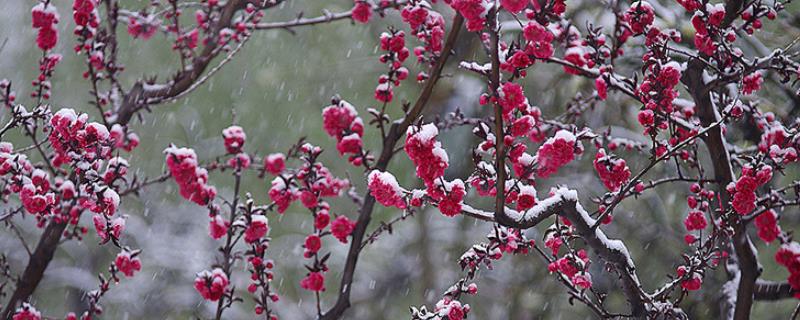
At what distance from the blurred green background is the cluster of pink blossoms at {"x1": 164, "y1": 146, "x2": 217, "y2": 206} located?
10.7 ft

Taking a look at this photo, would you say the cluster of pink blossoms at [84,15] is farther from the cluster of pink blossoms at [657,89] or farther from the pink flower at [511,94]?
the cluster of pink blossoms at [657,89]

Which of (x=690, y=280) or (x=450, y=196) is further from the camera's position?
(x=690, y=280)

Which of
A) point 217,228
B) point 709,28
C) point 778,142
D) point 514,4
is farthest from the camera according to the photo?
point 217,228

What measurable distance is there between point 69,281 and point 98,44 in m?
4.64

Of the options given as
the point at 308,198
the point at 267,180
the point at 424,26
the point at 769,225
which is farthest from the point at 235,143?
the point at 267,180

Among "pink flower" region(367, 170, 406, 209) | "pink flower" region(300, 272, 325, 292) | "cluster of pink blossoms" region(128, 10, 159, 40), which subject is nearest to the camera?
"pink flower" region(367, 170, 406, 209)

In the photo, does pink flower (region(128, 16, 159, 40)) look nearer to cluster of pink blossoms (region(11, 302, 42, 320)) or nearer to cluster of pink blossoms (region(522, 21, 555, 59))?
cluster of pink blossoms (region(11, 302, 42, 320))

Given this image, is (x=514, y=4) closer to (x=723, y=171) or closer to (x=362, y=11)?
(x=723, y=171)

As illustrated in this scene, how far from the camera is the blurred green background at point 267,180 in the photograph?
6.14 meters

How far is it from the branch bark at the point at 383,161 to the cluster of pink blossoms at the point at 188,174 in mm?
516

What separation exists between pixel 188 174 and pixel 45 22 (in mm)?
846

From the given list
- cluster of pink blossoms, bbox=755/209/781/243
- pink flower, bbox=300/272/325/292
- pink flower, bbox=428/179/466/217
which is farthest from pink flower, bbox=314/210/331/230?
cluster of pink blossoms, bbox=755/209/781/243

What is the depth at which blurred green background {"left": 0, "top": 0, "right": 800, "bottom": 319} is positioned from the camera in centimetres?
614

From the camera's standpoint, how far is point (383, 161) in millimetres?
2453
